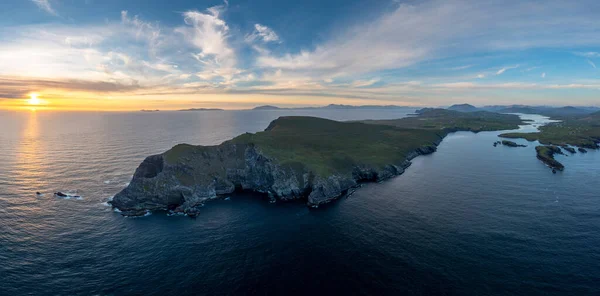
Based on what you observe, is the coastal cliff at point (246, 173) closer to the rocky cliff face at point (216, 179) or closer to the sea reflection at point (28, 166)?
the rocky cliff face at point (216, 179)

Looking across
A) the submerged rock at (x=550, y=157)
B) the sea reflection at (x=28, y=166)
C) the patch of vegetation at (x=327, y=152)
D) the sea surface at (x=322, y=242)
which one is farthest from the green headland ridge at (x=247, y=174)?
the submerged rock at (x=550, y=157)

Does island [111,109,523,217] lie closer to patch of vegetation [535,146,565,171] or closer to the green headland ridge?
the green headland ridge

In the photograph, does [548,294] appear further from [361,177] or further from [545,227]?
[361,177]

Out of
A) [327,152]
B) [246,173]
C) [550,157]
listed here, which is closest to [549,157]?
[550,157]

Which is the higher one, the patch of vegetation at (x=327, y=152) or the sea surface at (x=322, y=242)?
the patch of vegetation at (x=327, y=152)

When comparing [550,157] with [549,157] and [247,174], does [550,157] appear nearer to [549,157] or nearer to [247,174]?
[549,157]
